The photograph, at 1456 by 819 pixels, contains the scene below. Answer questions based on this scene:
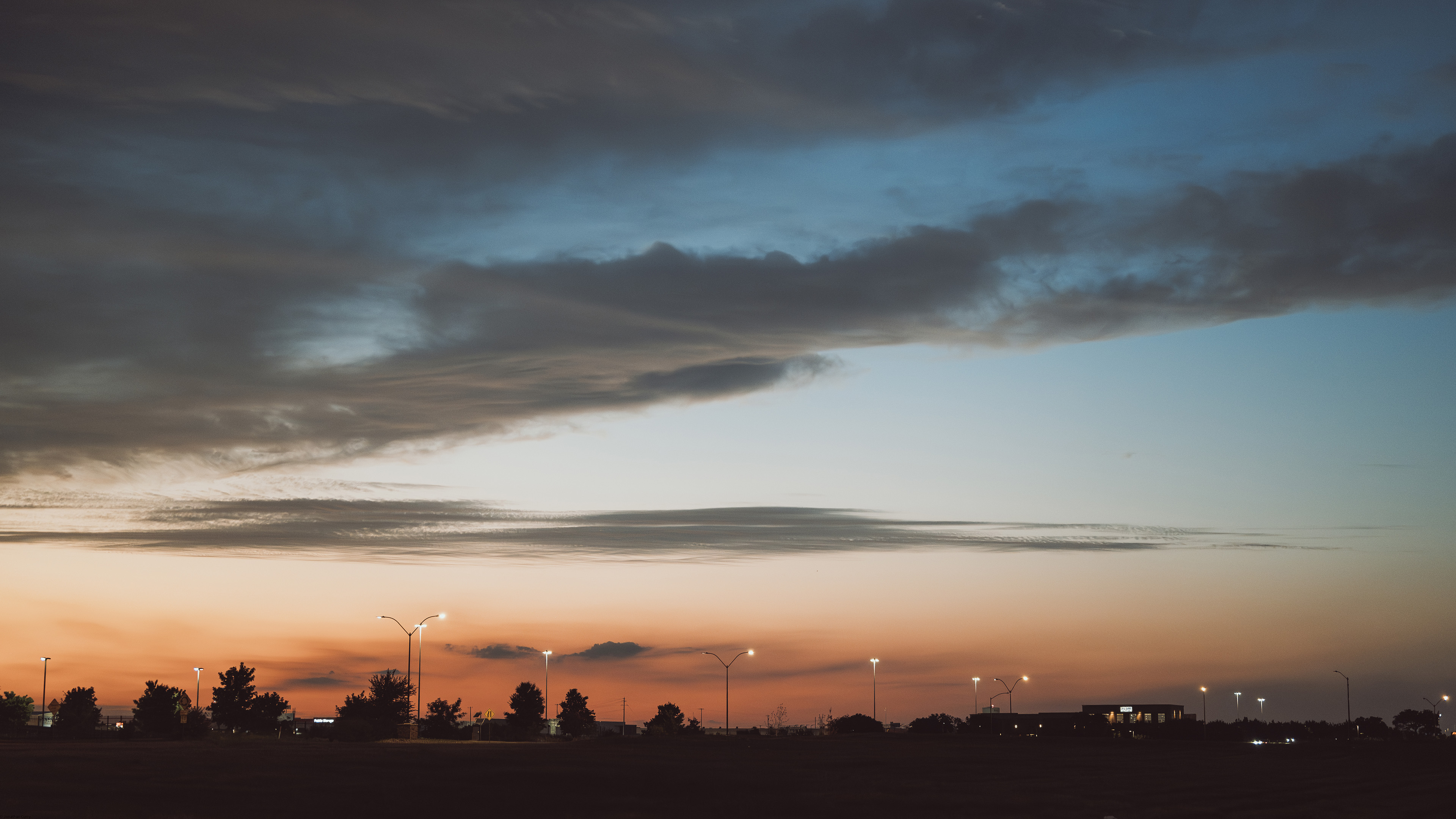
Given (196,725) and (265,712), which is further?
(265,712)

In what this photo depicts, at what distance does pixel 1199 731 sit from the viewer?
190 m

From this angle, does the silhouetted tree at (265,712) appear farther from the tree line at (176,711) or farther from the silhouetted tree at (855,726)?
the silhouetted tree at (855,726)

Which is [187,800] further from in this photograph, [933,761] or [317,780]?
[933,761]

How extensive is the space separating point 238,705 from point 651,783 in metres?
160

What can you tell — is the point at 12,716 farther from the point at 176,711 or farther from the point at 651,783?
the point at 651,783

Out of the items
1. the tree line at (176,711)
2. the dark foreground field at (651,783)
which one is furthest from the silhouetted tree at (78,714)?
the dark foreground field at (651,783)

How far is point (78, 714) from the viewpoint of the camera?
566ft

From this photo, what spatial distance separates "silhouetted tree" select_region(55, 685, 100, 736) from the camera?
133750mm

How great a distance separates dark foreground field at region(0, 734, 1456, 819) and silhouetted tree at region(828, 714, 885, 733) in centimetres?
9033

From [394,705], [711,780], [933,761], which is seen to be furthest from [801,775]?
[394,705]

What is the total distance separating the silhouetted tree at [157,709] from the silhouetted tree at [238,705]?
9210 millimetres

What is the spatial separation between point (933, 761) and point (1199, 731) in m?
135

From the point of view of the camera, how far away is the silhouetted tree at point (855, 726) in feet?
582

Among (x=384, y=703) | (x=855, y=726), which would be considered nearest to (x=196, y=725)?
(x=384, y=703)
